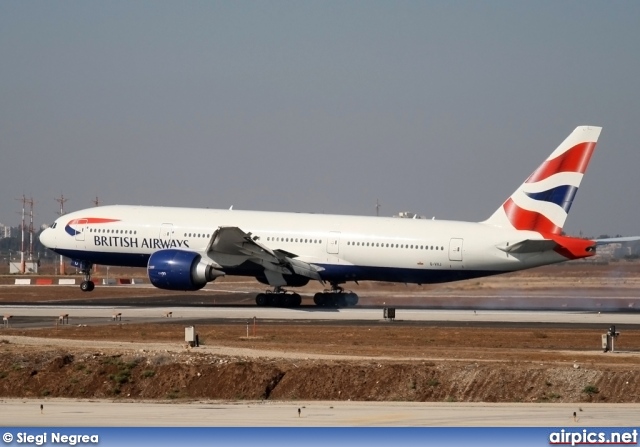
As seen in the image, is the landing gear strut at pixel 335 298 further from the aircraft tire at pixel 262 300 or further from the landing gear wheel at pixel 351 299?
the aircraft tire at pixel 262 300

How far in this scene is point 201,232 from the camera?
56.3 m

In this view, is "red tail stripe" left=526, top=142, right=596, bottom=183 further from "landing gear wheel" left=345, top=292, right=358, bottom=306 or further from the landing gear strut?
the landing gear strut

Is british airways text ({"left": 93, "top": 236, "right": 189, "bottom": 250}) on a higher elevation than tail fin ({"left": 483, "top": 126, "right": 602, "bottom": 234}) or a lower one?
lower

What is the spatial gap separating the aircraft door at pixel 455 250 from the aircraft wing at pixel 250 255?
22.0ft

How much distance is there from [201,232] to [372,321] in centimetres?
1303

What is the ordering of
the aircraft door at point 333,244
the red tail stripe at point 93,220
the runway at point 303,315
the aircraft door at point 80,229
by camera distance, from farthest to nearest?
the aircraft door at point 80,229, the red tail stripe at point 93,220, the aircraft door at point 333,244, the runway at point 303,315

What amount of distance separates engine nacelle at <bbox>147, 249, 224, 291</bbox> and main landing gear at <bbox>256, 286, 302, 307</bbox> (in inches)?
156

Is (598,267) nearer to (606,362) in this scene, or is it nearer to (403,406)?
(606,362)

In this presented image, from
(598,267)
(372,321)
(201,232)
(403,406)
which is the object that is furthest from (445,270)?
(598,267)

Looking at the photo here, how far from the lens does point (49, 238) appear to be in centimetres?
6059

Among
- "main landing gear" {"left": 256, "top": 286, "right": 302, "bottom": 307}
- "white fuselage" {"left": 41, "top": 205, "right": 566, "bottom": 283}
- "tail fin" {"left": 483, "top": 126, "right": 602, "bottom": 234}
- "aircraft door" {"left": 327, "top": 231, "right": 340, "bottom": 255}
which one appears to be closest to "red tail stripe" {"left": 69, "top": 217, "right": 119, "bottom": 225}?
"white fuselage" {"left": 41, "top": 205, "right": 566, "bottom": 283}

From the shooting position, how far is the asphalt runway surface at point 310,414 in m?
20.2

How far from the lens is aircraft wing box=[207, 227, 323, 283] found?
5316cm

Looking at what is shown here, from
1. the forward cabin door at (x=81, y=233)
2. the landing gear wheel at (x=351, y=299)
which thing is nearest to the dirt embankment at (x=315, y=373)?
the landing gear wheel at (x=351, y=299)
